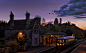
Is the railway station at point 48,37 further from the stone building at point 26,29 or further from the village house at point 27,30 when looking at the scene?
the stone building at point 26,29

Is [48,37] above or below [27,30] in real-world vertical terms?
below

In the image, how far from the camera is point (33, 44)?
30.5 meters

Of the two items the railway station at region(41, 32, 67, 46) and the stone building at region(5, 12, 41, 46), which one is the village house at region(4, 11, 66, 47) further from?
the railway station at region(41, 32, 67, 46)

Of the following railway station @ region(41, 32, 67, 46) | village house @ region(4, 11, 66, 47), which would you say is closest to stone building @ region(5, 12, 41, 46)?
village house @ region(4, 11, 66, 47)

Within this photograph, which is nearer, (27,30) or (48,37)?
(27,30)

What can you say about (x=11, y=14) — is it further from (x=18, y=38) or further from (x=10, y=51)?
(x=10, y=51)

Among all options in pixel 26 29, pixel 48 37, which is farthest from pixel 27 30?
pixel 48 37

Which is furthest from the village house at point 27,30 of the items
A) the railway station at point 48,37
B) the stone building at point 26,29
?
the railway station at point 48,37

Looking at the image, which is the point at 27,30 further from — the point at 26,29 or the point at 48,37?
the point at 48,37

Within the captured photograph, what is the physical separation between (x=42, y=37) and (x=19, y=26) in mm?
7819

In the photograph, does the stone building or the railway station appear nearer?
the stone building

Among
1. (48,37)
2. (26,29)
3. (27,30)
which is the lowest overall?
(48,37)

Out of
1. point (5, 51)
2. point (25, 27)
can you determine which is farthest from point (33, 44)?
point (5, 51)

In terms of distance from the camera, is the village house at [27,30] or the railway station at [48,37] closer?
the village house at [27,30]
